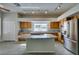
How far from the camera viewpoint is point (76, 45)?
19.8 ft

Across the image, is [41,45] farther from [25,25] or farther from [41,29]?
[41,29]

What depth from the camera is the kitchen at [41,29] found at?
21.9 ft

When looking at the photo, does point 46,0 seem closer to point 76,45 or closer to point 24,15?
point 76,45

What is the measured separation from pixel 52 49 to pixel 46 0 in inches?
194

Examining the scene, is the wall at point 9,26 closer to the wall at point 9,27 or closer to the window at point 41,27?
the wall at point 9,27

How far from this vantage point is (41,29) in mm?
14547

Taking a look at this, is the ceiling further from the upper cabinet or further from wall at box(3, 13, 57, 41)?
the upper cabinet

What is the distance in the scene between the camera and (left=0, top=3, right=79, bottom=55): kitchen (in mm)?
6672

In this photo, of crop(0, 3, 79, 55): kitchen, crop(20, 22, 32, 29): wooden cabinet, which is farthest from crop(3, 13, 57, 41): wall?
crop(20, 22, 32, 29): wooden cabinet

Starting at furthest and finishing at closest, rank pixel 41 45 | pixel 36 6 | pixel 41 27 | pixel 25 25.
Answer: pixel 41 27, pixel 25 25, pixel 36 6, pixel 41 45

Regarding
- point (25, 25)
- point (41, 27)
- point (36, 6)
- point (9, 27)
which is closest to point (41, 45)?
point (36, 6)

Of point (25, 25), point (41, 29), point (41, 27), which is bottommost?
point (41, 29)

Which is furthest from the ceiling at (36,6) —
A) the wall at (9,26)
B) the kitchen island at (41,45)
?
the kitchen island at (41,45)

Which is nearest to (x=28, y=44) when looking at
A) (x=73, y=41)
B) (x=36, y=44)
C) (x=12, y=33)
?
(x=36, y=44)
